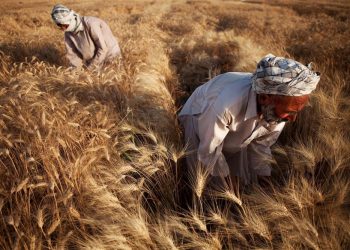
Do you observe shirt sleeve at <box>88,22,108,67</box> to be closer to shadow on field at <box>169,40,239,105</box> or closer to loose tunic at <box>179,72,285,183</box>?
shadow on field at <box>169,40,239,105</box>

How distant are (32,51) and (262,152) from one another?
5.20 meters

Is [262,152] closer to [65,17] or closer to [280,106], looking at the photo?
[280,106]

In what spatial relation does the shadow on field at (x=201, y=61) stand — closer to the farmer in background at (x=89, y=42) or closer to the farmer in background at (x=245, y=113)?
the farmer in background at (x=89, y=42)

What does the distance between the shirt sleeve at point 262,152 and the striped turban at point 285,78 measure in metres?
0.66

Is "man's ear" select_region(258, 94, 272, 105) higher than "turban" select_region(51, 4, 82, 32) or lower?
lower

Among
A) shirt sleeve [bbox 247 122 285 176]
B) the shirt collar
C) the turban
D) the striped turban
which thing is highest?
the turban

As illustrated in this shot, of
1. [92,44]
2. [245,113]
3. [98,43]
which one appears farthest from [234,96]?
[92,44]

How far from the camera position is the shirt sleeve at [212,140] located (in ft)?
6.56

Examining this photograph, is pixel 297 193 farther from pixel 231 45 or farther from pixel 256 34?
pixel 256 34

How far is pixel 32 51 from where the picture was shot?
18.4ft

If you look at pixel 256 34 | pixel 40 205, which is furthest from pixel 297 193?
pixel 256 34

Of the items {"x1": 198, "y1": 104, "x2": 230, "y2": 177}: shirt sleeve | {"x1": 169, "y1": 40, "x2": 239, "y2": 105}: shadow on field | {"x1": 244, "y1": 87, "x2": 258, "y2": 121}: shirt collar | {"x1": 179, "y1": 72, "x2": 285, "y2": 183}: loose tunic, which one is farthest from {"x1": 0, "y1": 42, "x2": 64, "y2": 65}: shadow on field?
{"x1": 244, "y1": 87, "x2": 258, "y2": 121}: shirt collar

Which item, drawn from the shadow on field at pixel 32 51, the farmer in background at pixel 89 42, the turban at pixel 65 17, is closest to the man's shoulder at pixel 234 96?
the farmer in background at pixel 89 42

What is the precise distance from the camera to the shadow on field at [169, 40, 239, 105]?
431cm
